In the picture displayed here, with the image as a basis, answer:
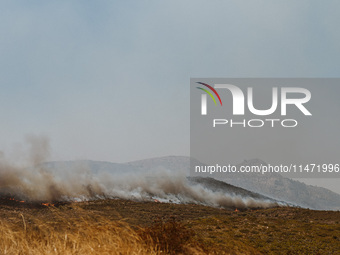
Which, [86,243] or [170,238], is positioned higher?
[86,243]

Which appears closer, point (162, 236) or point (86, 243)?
point (86, 243)

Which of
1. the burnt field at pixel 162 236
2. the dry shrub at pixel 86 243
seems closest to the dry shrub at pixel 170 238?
the burnt field at pixel 162 236

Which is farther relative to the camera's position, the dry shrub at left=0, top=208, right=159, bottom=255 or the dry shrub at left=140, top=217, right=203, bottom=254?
the dry shrub at left=140, top=217, right=203, bottom=254

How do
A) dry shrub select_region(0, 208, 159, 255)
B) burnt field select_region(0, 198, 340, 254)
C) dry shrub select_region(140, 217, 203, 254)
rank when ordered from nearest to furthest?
dry shrub select_region(0, 208, 159, 255), burnt field select_region(0, 198, 340, 254), dry shrub select_region(140, 217, 203, 254)

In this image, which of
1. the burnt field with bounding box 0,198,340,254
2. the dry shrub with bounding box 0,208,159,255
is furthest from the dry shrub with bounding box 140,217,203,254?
the dry shrub with bounding box 0,208,159,255

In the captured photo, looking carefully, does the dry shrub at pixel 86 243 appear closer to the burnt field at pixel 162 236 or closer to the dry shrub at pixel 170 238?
the burnt field at pixel 162 236

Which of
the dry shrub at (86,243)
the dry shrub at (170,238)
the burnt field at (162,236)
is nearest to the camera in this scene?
the dry shrub at (86,243)

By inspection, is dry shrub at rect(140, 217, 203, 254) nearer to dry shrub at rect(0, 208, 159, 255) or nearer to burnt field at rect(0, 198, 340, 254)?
burnt field at rect(0, 198, 340, 254)

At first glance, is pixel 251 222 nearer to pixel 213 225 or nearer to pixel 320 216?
pixel 213 225

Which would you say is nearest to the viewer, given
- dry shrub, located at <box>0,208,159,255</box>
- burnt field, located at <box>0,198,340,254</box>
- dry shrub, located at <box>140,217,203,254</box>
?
dry shrub, located at <box>0,208,159,255</box>

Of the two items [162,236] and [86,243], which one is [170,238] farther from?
[86,243]

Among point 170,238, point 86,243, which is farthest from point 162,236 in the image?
point 86,243

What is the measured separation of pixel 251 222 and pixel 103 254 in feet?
47.7

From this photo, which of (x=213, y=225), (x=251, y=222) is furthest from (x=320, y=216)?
(x=213, y=225)
